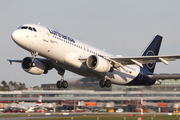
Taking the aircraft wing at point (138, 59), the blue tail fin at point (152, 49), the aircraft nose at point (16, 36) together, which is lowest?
the aircraft wing at point (138, 59)

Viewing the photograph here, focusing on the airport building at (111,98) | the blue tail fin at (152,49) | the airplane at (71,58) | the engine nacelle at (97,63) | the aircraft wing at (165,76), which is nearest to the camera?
the airplane at (71,58)

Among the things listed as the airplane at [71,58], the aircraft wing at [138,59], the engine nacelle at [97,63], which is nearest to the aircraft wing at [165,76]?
the airplane at [71,58]

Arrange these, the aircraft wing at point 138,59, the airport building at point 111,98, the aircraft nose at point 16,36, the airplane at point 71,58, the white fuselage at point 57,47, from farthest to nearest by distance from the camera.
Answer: the airport building at point 111,98
the aircraft wing at point 138,59
the airplane at point 71,58
the white fuselage at point 57,47
the aircraft nose at point 16,36

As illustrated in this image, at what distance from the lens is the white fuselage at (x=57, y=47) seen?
28734 mm

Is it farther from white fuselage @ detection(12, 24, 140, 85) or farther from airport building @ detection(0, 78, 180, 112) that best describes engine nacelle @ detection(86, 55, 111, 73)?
airport building @ detection(0, 78, 180, 112)

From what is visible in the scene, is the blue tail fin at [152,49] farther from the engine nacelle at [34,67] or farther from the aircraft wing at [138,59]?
the engine nacelle at [34,67]

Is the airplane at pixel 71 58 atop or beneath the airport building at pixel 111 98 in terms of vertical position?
atop

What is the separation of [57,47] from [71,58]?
2.14 metres

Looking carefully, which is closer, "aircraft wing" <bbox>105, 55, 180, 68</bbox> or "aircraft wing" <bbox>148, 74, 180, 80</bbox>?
"aircraft wing" <bbox>105, 55, 180, 68</bbox>

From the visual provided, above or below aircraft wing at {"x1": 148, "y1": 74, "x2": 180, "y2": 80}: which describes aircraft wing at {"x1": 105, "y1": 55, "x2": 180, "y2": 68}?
above

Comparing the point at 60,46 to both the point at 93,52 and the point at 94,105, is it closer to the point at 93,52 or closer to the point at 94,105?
→ the point at 93,52

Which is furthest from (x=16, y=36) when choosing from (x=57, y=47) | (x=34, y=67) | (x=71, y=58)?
(x=34, y=67)

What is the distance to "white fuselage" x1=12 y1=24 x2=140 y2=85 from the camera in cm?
2873

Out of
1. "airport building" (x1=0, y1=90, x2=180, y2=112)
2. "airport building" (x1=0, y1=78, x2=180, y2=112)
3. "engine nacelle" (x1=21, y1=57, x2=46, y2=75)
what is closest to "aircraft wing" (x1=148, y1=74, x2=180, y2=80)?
"airport building" (x1=0, y1=78, x2=180, y2=112)
